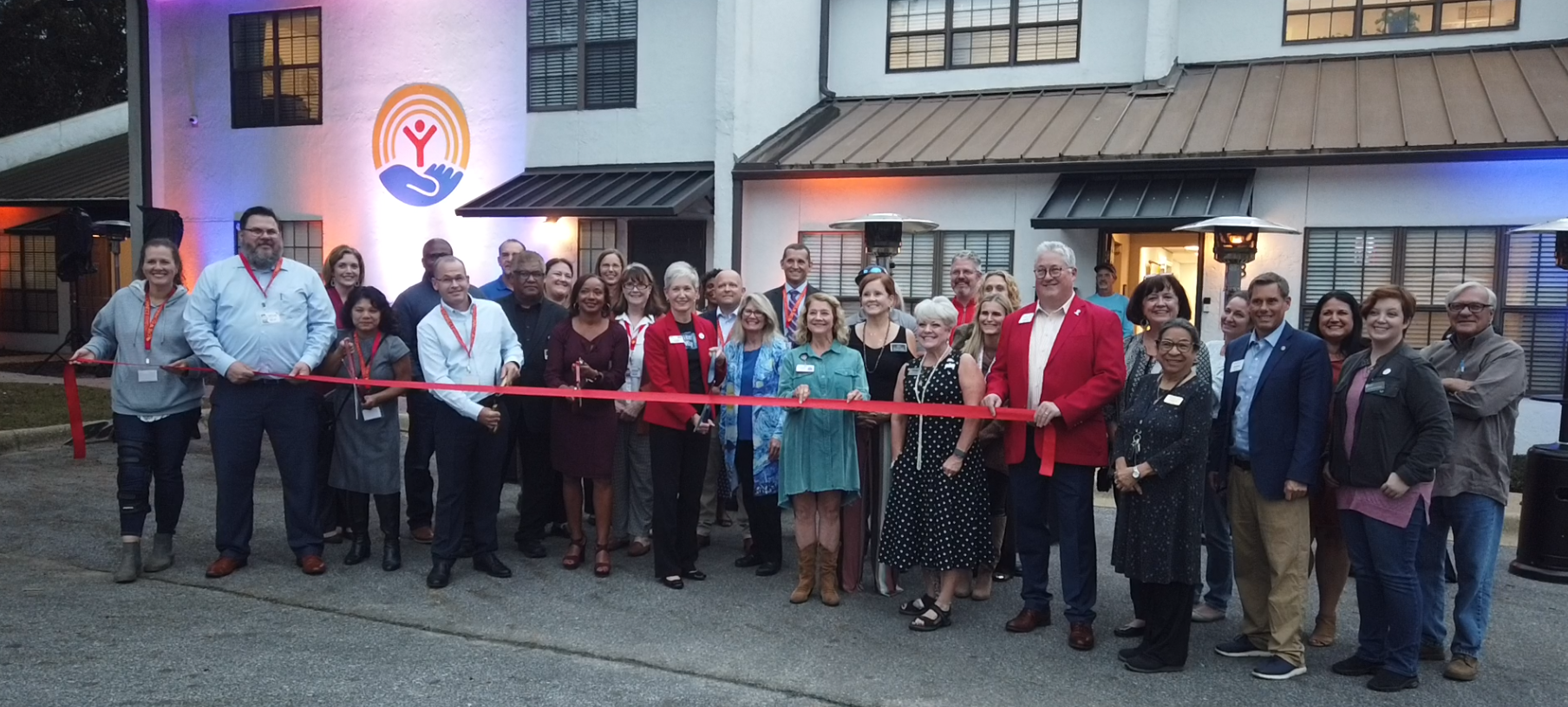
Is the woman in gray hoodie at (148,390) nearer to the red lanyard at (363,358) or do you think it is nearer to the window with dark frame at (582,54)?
the red lanyard at (363,358)

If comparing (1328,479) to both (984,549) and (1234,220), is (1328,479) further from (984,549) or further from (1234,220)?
(1234,220)

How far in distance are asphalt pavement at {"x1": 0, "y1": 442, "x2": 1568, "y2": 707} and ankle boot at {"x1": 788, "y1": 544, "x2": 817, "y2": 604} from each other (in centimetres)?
14

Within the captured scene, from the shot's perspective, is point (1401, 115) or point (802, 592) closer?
point (802, 592)

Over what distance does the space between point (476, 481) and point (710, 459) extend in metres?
1.97

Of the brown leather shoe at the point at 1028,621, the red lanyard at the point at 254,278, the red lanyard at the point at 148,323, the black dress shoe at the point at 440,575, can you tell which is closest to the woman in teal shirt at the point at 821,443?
the brown leather shoe at the point at 1028,621

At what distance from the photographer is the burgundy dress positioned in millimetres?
6285

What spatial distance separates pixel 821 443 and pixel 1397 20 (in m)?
10.4

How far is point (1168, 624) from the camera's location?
477cm

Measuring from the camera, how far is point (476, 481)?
6281mm

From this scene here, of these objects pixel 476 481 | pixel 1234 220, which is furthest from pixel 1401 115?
pixel 476 481

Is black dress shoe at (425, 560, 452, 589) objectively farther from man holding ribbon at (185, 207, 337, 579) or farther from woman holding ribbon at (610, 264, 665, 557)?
woman holding ribbon at (610, 264, 665, 557)

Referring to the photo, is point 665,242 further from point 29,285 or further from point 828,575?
point 29,285

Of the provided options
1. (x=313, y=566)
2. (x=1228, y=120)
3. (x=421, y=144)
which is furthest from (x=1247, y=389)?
(x=421, y=144)

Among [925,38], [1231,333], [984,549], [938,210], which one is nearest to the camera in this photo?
[984,549]
